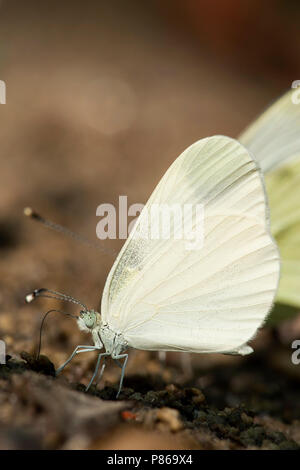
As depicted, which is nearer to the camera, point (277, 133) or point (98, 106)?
point (277, 133)

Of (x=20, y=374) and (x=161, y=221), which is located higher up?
(x=161, y=221)

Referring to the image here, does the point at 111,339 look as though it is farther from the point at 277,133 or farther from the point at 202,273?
the point at 277,133

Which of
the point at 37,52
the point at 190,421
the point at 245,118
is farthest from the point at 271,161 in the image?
the point at 37,52

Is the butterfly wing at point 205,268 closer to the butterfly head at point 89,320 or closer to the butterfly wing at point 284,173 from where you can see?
the butterfly head at point 89,320

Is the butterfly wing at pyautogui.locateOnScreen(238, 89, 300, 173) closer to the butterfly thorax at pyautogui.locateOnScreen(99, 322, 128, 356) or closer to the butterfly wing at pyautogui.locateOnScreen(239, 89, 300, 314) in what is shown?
the butterfly wing at pyautogui.locateOnScreen(239, 89, 300, 314)

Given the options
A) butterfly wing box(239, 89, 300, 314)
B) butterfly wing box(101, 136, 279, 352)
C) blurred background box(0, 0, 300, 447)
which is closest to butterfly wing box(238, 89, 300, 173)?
butterfly wing box(239, 89, 300, 314)

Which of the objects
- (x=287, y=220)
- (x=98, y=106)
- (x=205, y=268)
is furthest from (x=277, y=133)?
(x=98, y=106)
